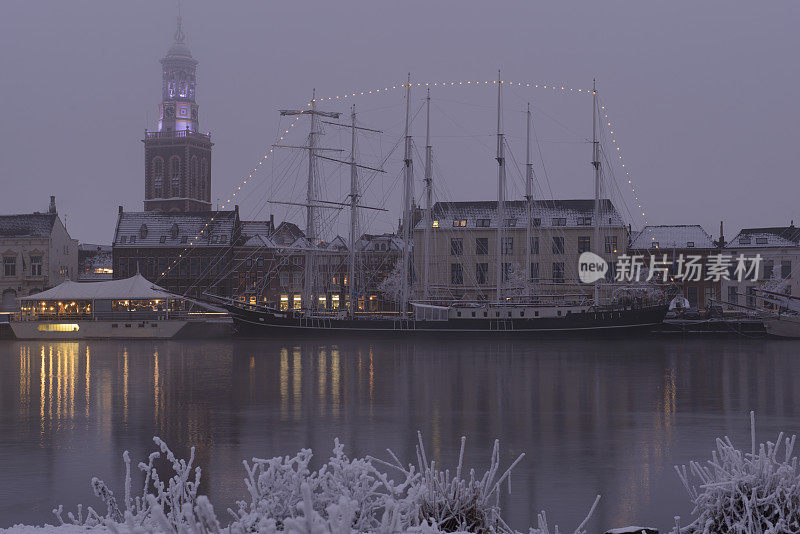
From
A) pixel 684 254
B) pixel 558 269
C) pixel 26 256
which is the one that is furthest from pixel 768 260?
pixel 26 256

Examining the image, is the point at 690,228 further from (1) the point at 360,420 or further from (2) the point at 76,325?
(1) the point at 360,420

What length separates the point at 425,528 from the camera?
583 centimetres

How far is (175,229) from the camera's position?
9944cm

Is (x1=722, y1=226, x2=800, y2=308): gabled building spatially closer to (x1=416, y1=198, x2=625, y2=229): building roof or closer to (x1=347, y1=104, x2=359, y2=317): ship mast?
(x1=416, y1=198, x2=625, y2=229): building roof

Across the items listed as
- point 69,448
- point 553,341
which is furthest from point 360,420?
point 553,341

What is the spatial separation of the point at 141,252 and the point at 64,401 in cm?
7712

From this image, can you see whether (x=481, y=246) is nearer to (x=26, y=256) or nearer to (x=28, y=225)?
(x=26, y=256)

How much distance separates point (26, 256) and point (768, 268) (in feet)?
259

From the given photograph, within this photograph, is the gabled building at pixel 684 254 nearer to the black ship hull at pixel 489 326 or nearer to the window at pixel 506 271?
the window at pixel 506 271

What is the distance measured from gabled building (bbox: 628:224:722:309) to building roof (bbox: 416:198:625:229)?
19.7ft

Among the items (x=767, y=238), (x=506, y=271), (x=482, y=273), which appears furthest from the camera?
(x=767, y=238)

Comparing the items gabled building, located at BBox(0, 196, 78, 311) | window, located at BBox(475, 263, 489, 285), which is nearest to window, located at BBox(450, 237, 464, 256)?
window, located at BBox(475, 263, 489, 285)

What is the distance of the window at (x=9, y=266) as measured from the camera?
9181 cm

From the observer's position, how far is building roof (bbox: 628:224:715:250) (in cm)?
8988
